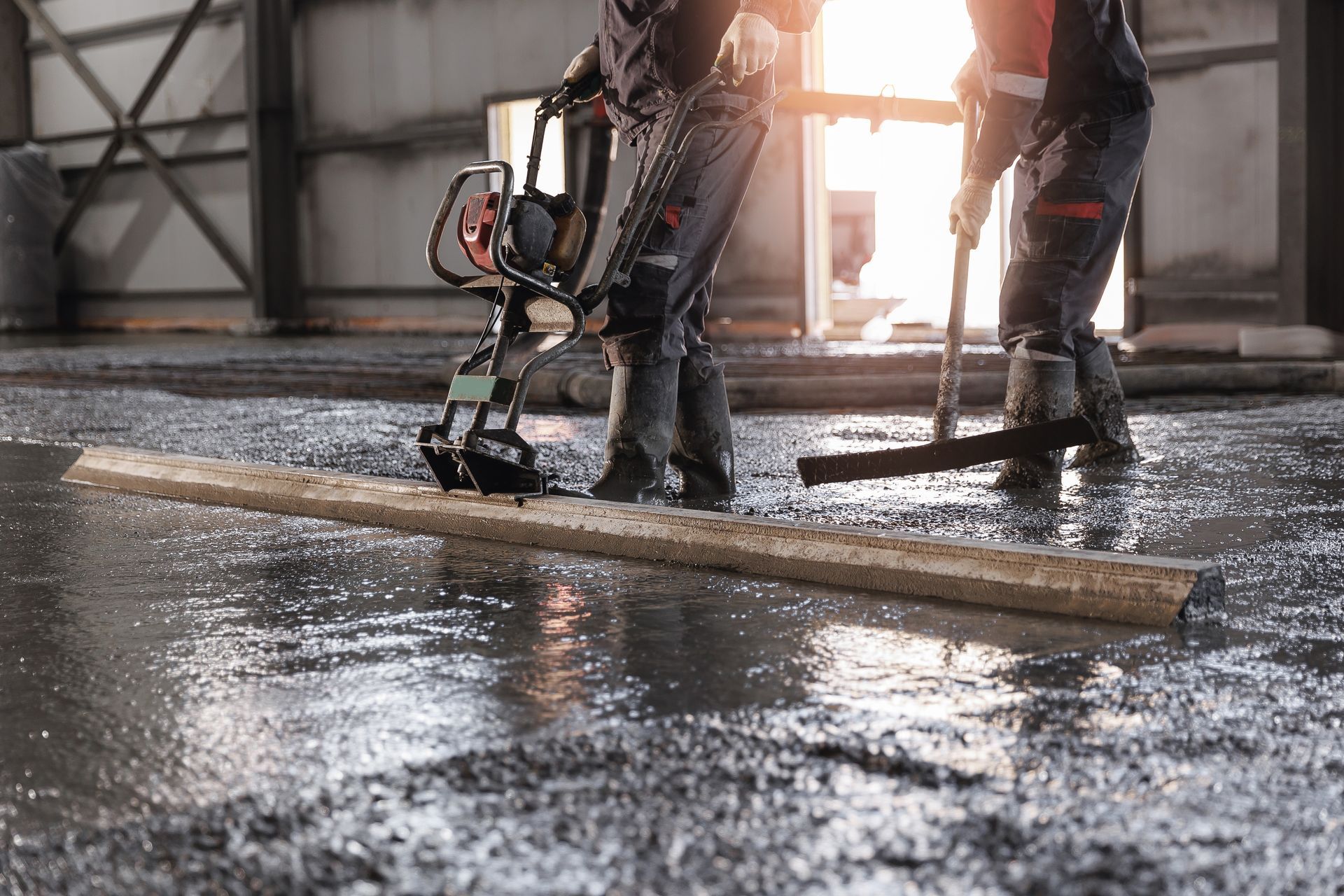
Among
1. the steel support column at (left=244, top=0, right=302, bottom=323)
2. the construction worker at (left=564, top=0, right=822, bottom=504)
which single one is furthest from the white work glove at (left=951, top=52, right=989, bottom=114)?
the steel support column at (left=244, top=0, right=302, bottom=323)

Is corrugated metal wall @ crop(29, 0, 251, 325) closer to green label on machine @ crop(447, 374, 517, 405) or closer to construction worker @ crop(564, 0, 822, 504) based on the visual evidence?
construction worker @ crop(564, 0, 822, 504)

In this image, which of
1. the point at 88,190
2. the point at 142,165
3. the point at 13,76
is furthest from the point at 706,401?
the point at 13,76

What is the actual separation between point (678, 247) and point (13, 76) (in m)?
19.9

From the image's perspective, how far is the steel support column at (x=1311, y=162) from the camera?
30.3ft

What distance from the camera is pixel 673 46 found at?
3088 mm

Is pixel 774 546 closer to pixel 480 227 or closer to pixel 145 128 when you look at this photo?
pixel 480 227

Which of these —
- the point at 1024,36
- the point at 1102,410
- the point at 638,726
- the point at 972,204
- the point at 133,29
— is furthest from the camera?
the point at 133,29

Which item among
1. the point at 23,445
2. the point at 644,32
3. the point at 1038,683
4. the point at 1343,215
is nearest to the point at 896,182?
the point at 1343,215

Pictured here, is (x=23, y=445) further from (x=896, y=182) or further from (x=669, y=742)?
(x=896, y=182)

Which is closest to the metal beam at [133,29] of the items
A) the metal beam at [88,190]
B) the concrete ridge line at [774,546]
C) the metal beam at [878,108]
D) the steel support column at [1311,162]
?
the metal beam at [88,190]

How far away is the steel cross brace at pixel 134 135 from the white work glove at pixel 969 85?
1505cm

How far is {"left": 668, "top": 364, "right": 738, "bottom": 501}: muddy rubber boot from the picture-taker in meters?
3.42

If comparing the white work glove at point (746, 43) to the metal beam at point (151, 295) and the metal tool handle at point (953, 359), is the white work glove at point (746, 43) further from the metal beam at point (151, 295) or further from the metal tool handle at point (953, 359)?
the metal beam at point (151, 295)

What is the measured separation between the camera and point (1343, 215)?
9.71m
